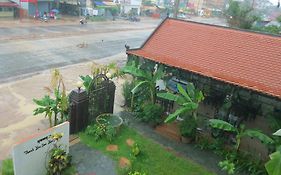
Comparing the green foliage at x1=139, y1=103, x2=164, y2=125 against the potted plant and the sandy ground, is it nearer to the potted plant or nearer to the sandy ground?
the potted plant

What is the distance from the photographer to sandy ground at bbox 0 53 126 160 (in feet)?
41.4

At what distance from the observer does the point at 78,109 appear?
12547 millimetres

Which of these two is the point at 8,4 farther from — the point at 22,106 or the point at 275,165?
the point at 275,165

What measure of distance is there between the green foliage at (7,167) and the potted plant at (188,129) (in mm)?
6955

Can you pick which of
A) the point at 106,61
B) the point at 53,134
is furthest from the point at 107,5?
the point at 53,134

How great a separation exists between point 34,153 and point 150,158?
178 inches

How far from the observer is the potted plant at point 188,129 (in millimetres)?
12886

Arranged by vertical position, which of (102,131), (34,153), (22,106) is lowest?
(22,106)

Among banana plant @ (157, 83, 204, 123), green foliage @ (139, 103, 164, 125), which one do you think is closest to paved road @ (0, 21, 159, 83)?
green foliage @ (139, 103, 164, 125)

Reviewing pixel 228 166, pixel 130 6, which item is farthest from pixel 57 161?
pixel 130 6

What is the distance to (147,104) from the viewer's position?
14.8 meters

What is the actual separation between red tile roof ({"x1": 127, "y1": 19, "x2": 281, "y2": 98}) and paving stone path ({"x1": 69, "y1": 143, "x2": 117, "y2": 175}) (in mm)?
5202

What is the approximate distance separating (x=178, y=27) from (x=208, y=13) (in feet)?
274

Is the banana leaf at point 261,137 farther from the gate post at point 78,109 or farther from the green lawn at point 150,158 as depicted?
the gate post at point 78,109
